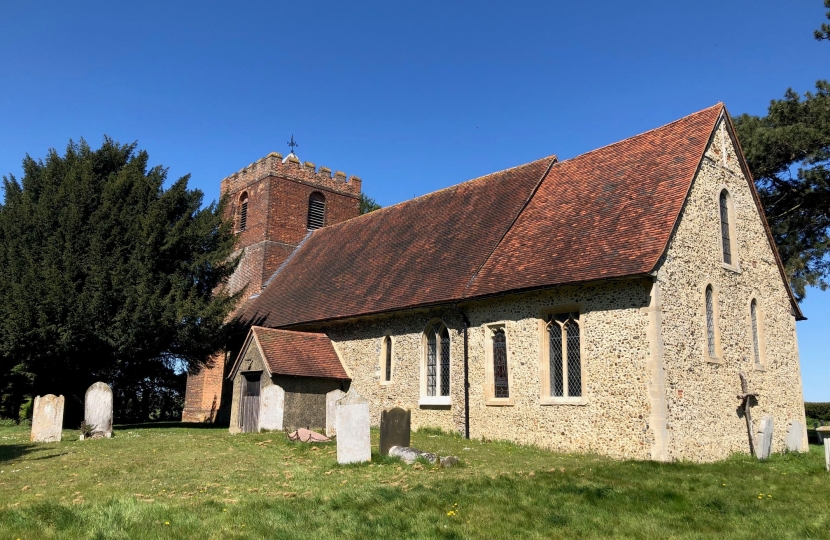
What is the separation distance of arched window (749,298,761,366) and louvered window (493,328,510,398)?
21.3 ft

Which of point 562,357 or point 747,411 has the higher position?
point 562,357

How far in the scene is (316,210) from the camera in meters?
32.8

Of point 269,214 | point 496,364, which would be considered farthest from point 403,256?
point 269,214

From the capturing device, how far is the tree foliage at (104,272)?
64.4ft

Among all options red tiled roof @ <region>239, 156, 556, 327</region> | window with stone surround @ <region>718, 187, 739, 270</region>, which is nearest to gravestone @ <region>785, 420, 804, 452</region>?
window with stone surround @ <region>718, 187, 739, 270</region>

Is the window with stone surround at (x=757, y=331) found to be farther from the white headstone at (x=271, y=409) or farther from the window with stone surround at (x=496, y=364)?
the white headstone at (x=271, y=409)

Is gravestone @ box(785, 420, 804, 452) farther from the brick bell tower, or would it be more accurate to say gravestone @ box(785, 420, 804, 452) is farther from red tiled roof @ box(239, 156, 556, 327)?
the brick bell tower

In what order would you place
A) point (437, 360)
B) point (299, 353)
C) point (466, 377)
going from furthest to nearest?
1. point (299, 353)
2. point (437, 360)
3. point (466, 377)

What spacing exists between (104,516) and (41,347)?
594 inches

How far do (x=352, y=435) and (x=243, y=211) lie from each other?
2316cm

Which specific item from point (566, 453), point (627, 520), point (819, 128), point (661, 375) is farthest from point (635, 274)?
point (819, 128)

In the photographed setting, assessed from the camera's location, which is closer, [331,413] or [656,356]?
[656,356]

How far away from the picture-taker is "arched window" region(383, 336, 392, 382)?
1995 centimetres

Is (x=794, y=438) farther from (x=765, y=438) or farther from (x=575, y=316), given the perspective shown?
(x=575, y=316)
